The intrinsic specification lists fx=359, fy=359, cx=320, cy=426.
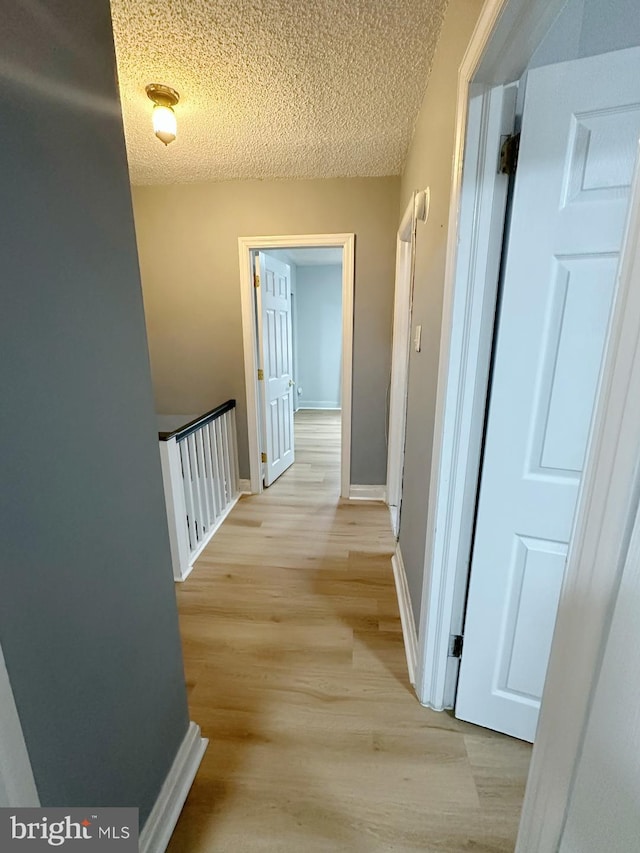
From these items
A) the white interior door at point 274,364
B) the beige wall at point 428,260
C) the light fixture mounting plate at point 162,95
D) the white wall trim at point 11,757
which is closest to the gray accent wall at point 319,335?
the white interior door at point 274,364

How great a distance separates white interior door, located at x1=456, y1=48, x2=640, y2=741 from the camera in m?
0.84

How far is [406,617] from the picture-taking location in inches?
68.4

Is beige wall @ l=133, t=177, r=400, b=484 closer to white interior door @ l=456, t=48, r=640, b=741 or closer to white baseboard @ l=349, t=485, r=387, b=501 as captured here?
white baseboard @ l=349, t=485, r=387, b=501

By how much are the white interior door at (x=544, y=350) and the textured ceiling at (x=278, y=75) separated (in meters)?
0.79

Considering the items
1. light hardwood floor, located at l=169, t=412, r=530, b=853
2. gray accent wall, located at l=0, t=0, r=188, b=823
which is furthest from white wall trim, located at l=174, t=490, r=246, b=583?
gray accent wall, located at l=0, t=0, r=188, b=823

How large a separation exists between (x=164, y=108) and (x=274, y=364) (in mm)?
1840

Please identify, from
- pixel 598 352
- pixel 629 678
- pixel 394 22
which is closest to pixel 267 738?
pixel 629 678

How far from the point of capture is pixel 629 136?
0.80 meters

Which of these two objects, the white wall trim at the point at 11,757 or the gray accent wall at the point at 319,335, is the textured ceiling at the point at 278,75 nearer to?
the white wall trim at the point at 11,757

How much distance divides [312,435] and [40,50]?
14.4 feet

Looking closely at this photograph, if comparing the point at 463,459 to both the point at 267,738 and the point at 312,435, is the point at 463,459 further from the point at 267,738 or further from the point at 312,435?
the point at 312,435

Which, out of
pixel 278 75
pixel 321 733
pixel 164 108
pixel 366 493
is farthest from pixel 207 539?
pixel 278 75

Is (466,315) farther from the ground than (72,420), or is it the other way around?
(466,315)

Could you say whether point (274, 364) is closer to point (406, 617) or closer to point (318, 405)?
point (406, 617)
